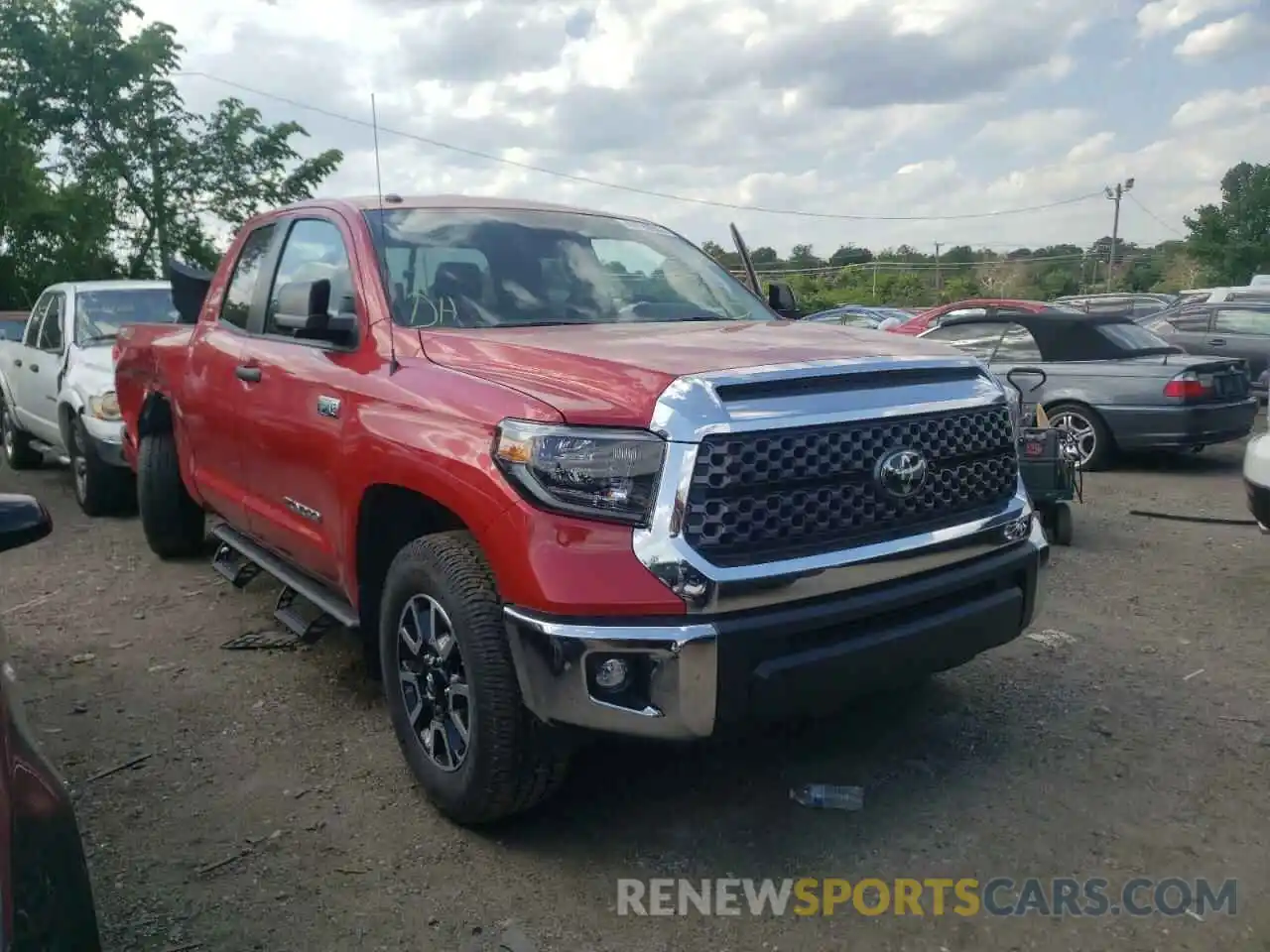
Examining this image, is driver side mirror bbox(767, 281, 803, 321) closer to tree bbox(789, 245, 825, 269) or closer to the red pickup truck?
the red pickup truck

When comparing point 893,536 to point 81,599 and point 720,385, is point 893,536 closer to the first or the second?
point 720,385

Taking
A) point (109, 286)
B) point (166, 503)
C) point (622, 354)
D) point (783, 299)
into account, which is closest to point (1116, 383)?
point (783, 299)

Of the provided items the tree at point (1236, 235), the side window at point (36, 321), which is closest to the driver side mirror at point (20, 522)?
the side window at point (36, 321)

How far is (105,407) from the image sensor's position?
748 centimetres

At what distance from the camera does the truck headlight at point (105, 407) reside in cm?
743

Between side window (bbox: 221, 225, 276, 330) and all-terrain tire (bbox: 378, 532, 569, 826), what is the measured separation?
2.20m

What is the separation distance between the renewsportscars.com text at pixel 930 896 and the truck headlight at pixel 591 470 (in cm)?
103

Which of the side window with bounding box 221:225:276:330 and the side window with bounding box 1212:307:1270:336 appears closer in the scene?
the side window with bounding box 221:225:276:330

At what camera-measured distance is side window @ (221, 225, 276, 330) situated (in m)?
4.89

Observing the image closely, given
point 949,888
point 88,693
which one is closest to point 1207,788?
point 949,888

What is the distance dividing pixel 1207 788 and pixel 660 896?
181cm

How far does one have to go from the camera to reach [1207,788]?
3.42 meters

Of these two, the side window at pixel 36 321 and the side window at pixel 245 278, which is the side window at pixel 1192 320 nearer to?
the side window at pixel 245 278

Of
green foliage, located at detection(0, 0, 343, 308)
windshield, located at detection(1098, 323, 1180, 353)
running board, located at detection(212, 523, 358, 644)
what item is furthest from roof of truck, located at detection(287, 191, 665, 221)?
green foliage, located at detection(0, 0, 343, 308)
